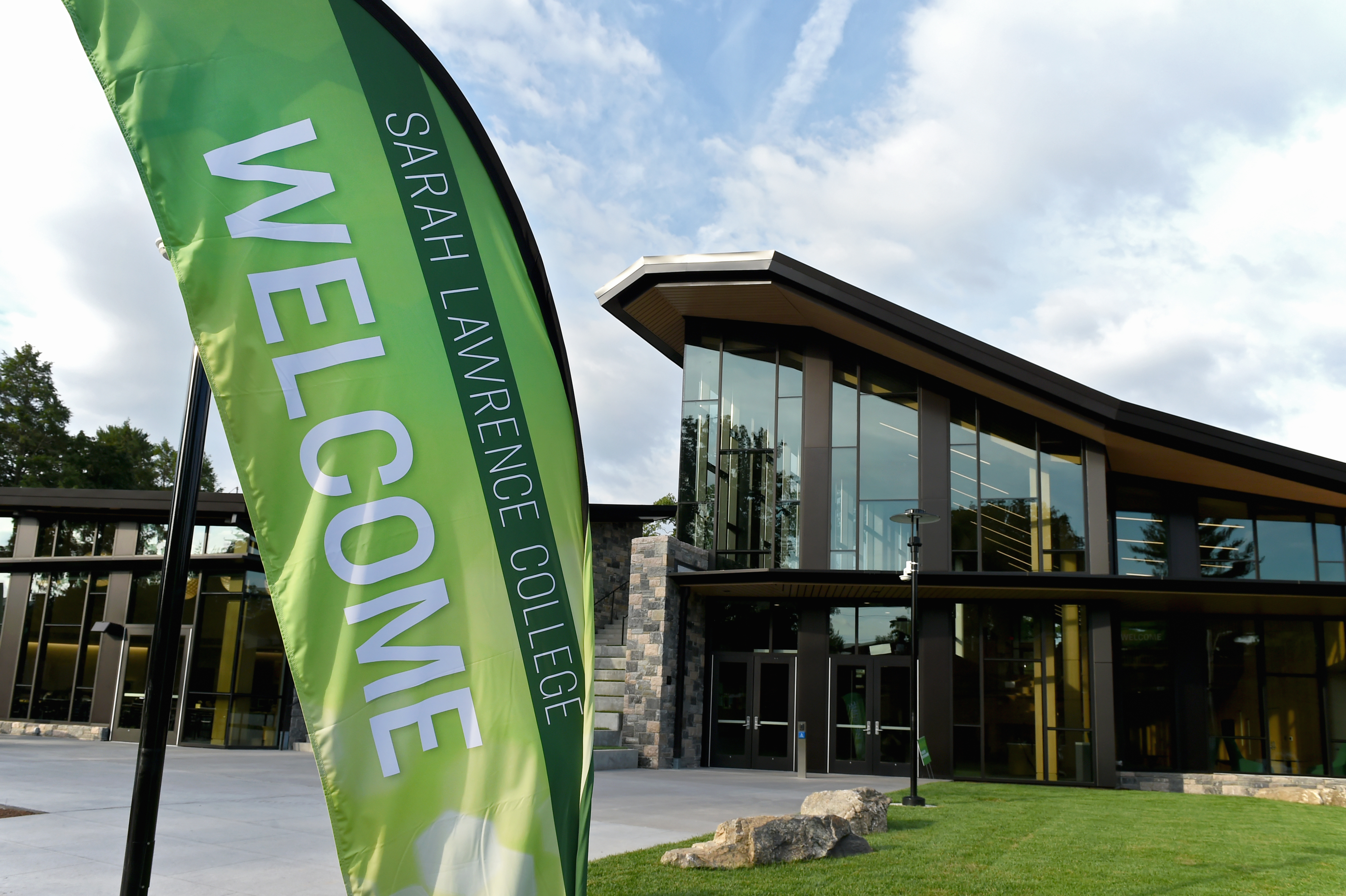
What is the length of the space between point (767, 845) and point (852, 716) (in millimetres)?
12873

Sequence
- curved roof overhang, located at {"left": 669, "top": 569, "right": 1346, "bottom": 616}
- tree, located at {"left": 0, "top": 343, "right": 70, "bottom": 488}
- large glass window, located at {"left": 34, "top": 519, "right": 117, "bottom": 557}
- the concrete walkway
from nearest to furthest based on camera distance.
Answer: the concrete walkway → curved roof overhang, located at {"left": 669, "top": 569, "right": 1346, "bottom": 616} → large glass window, located at {"left": 34, "top": 519, "right": 117, "bottom": 557} → tree, located at {"left": 0, "top": 343, "right": 70, "bottom": 488}

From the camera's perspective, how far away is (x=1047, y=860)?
802cm

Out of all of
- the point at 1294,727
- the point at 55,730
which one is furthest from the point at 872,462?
the point at 55,730

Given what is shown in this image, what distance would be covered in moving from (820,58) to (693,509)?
10.9 meters

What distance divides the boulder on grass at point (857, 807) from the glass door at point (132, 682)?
46.4 feet

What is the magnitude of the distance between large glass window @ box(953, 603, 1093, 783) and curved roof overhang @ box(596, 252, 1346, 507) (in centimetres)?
400

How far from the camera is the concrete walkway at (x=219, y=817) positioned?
19.3 ft

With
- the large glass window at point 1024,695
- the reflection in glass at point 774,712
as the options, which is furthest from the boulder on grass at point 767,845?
the reflection in glass at point 774,712

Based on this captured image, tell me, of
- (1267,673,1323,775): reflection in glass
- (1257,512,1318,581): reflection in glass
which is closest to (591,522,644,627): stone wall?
(1257,512,1318,581): reflection in glass

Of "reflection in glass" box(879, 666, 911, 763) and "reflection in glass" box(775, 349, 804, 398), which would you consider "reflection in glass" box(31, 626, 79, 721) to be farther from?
"reflection in glass" box(879, 666, 911, 763)

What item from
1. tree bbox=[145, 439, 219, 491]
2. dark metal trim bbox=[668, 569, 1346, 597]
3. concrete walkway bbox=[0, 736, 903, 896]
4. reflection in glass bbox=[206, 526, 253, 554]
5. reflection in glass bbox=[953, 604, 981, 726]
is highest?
tree bbox=[145, 439, 219, 491]

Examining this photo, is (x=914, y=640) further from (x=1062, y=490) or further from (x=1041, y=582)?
(x=1062, y=490)

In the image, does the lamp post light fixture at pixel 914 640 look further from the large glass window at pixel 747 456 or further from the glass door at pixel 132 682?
the glass door at pixel 132 682

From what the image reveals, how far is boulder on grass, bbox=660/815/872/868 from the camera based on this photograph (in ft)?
23.2
